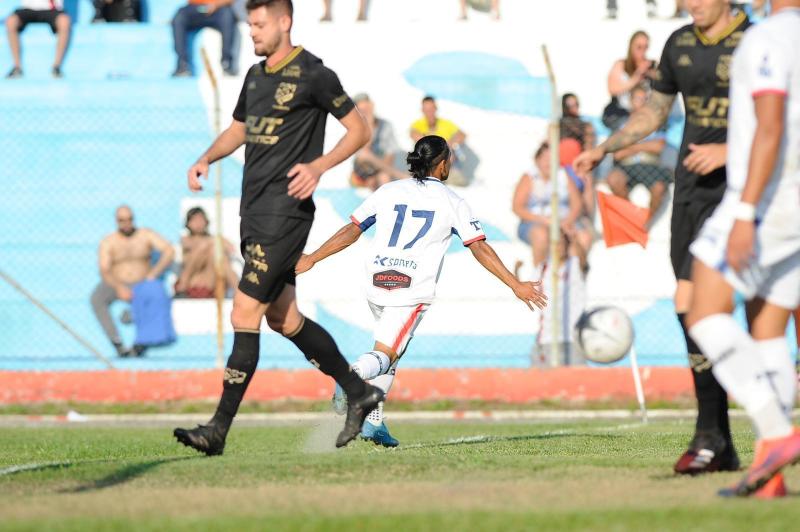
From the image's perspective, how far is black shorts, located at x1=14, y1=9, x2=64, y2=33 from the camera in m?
22.9

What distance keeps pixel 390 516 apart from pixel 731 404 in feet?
40.0

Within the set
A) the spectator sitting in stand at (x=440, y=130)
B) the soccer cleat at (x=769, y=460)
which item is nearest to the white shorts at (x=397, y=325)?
the soccer cleat at (x=769, y=460)

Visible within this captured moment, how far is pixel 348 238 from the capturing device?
34.4ft

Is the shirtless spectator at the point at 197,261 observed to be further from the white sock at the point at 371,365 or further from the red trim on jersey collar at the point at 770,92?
the red trim on jersey collar at the point at 770,92

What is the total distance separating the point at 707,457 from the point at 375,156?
42.6ft

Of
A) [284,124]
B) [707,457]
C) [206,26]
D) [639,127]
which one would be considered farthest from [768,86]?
[206,26]

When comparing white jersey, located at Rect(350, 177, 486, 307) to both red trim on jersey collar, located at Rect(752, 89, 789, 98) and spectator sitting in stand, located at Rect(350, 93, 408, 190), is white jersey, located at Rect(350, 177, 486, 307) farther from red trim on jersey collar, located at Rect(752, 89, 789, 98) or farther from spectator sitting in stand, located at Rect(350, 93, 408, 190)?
spectator sitting in stand, located at Rect(350, 93, 408, 190)

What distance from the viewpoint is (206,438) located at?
340 inches

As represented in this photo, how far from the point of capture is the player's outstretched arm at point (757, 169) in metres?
6.10

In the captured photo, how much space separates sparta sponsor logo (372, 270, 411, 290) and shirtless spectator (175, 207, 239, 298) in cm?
918

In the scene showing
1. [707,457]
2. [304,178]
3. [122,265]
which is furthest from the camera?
[122,265]

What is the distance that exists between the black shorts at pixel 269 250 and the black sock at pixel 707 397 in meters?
2.24

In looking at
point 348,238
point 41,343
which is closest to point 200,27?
point 41,343

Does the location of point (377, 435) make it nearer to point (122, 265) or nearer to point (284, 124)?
point (284, 124)
